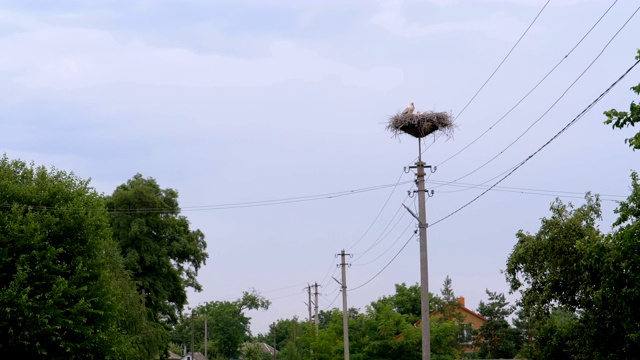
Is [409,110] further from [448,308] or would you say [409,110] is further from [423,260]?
[448,308]

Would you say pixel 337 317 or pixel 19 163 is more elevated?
pixel 19 163

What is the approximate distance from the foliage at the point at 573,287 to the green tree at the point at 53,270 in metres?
16.9

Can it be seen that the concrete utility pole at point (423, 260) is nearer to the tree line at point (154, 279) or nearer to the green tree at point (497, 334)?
the tree line at point (154, 279)

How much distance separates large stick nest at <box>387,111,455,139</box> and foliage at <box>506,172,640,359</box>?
4.03 metres

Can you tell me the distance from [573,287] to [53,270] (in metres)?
19.4

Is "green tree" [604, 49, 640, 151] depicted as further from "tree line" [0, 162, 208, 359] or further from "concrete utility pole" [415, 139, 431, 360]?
"tree line" [0, 162, 208, 359]

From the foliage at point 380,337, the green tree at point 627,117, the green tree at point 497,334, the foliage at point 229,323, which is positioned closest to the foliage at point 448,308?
the green tree at point 497,334

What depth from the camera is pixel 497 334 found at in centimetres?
7388

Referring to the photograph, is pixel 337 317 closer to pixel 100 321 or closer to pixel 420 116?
pixel 100 321

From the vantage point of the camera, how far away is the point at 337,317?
54.8 m

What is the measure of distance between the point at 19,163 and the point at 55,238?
15.7 feet

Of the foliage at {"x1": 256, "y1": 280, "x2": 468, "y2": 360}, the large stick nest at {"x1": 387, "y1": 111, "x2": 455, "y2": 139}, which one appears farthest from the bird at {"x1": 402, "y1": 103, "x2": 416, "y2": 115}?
the foliage at {"x1": 256, "y1": 280, "x2": 468, "y2": 360}

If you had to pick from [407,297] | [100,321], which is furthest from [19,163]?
[407,297]

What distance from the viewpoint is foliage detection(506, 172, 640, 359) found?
2209cm
